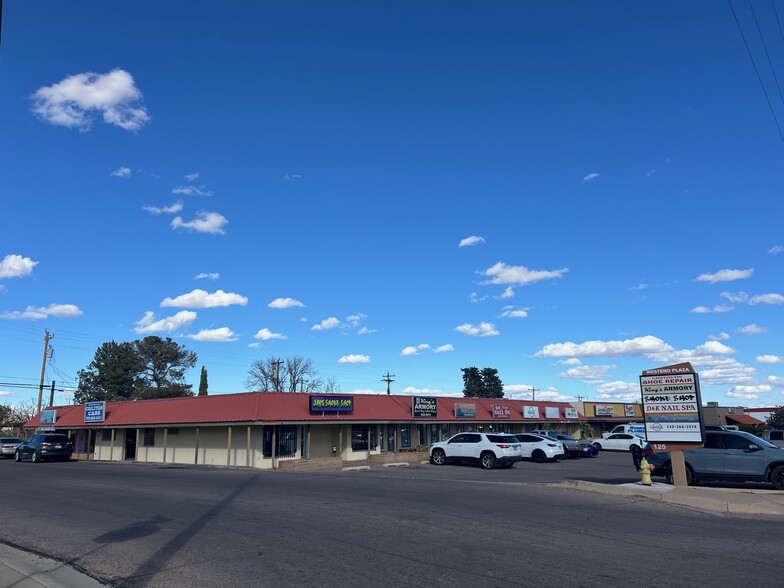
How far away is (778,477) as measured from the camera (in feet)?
55.7

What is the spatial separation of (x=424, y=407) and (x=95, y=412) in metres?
22.5

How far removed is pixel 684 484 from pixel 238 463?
2293 centimetres

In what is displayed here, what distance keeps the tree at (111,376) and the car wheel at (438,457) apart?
170 ft

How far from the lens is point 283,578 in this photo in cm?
752

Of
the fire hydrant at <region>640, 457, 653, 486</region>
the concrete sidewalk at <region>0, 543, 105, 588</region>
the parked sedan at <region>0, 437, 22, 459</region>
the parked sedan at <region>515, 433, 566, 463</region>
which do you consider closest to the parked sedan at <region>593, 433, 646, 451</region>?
the parked sedan at <region>515, 433, 566, 463</region>

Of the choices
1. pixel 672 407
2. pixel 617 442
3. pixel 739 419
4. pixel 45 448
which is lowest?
pixel 617 442

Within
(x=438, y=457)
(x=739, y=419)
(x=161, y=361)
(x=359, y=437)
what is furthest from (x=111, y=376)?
(x=739, y=419)

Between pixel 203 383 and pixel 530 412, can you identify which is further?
pixel 203 383

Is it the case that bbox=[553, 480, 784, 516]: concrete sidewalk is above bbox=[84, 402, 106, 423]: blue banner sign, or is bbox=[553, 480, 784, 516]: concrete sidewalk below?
below

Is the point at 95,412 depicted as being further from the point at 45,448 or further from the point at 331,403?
the point at 331,403

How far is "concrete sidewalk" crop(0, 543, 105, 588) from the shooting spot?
752cm

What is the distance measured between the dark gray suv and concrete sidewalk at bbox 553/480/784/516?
18.4 inches

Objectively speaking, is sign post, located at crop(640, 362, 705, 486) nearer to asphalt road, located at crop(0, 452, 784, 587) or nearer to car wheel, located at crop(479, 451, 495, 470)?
asphalt road, located at crop(0, 452, 784, 587)

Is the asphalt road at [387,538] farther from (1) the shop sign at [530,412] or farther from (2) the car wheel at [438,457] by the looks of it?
(1) the shop sign at [530,412]
